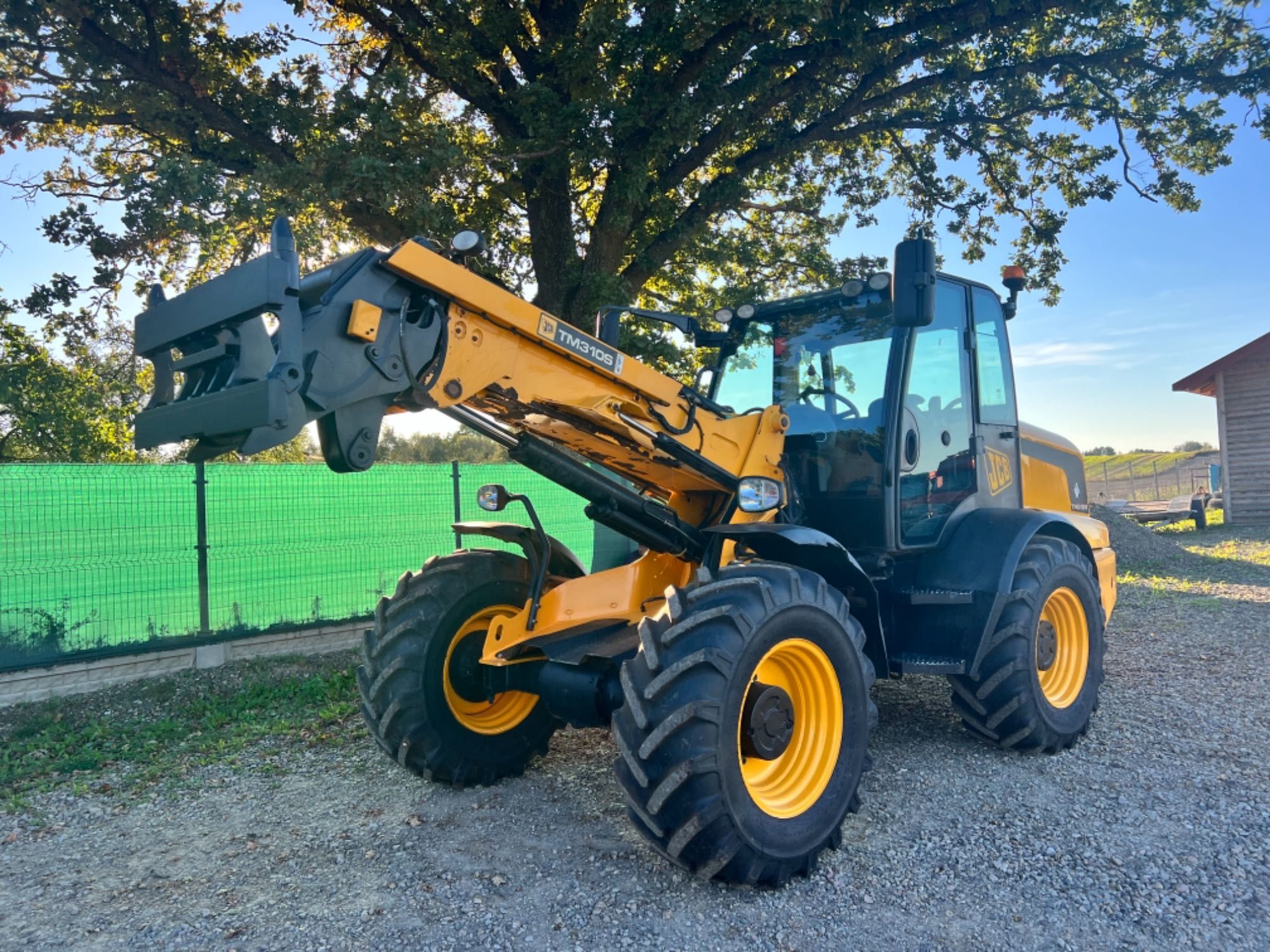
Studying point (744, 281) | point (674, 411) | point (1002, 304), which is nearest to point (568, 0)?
point (744, 281)

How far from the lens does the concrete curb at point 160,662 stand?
22.1 ft

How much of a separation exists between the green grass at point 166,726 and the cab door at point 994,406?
181 inches

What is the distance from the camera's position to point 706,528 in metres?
4.49

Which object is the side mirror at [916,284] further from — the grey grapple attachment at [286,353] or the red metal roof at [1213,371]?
the red metal roof at [1213,371]

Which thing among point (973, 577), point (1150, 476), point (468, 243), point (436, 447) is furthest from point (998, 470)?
point (1150, 476)

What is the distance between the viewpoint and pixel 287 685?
7.29 metres

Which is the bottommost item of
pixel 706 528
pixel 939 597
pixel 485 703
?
pixel 485 703

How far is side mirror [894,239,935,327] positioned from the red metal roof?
21.5m

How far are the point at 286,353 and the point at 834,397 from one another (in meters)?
3.20

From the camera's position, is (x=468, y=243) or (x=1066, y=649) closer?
A: (x=468, y=243)

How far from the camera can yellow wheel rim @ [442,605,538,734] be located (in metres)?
4.73

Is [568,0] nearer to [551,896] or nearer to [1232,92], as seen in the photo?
[1232,92]

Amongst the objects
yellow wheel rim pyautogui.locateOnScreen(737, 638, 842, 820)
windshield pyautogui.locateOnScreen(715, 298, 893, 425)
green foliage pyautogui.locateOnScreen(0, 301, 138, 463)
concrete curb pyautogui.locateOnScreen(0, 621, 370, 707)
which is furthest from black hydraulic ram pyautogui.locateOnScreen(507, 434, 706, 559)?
green foliage pyautogui.locateOnScreen(0, 301, 138, 463)

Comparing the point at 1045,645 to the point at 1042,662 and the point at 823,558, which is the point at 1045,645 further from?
the point at 823,558
